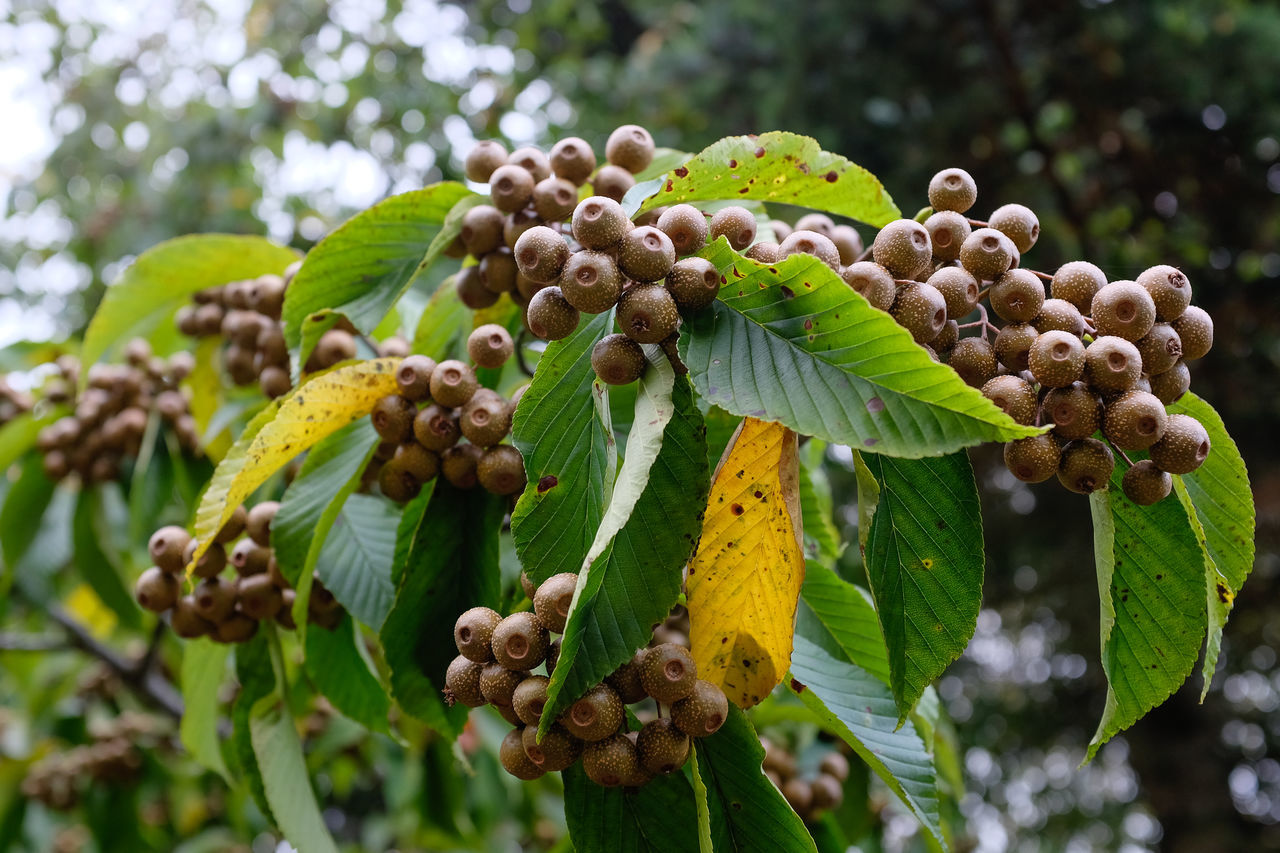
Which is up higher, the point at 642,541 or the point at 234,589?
the point at 642,541

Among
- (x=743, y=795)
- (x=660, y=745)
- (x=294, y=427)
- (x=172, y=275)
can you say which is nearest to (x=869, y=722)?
(x=743, y=795)

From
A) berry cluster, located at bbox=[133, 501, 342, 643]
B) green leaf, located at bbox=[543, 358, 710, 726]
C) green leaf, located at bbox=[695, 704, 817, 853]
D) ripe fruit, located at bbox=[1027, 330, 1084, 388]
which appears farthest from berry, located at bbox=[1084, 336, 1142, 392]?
berry cluster, located at bbox=[133, 501, 342, 643]

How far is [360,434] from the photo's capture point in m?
1.42

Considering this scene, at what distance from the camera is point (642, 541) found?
0.97 metres

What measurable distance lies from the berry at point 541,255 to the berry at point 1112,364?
0.51m

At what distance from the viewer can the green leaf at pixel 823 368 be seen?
864 millimetres

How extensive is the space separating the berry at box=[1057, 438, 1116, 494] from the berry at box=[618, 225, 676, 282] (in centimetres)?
42

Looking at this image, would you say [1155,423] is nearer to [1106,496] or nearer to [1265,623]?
[1106,496]

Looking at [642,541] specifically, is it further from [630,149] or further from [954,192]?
[630,149]

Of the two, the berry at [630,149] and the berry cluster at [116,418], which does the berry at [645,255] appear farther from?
the berry cluster at [116,418]

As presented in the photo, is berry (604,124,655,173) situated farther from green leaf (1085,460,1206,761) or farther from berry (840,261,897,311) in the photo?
green leaf (1085,460,1206,761)

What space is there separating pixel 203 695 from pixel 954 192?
1.51 meters

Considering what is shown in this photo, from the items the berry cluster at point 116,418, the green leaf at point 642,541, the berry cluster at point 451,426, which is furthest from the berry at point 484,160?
the berry cluster at point 116,418

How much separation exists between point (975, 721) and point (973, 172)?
3.42 m
